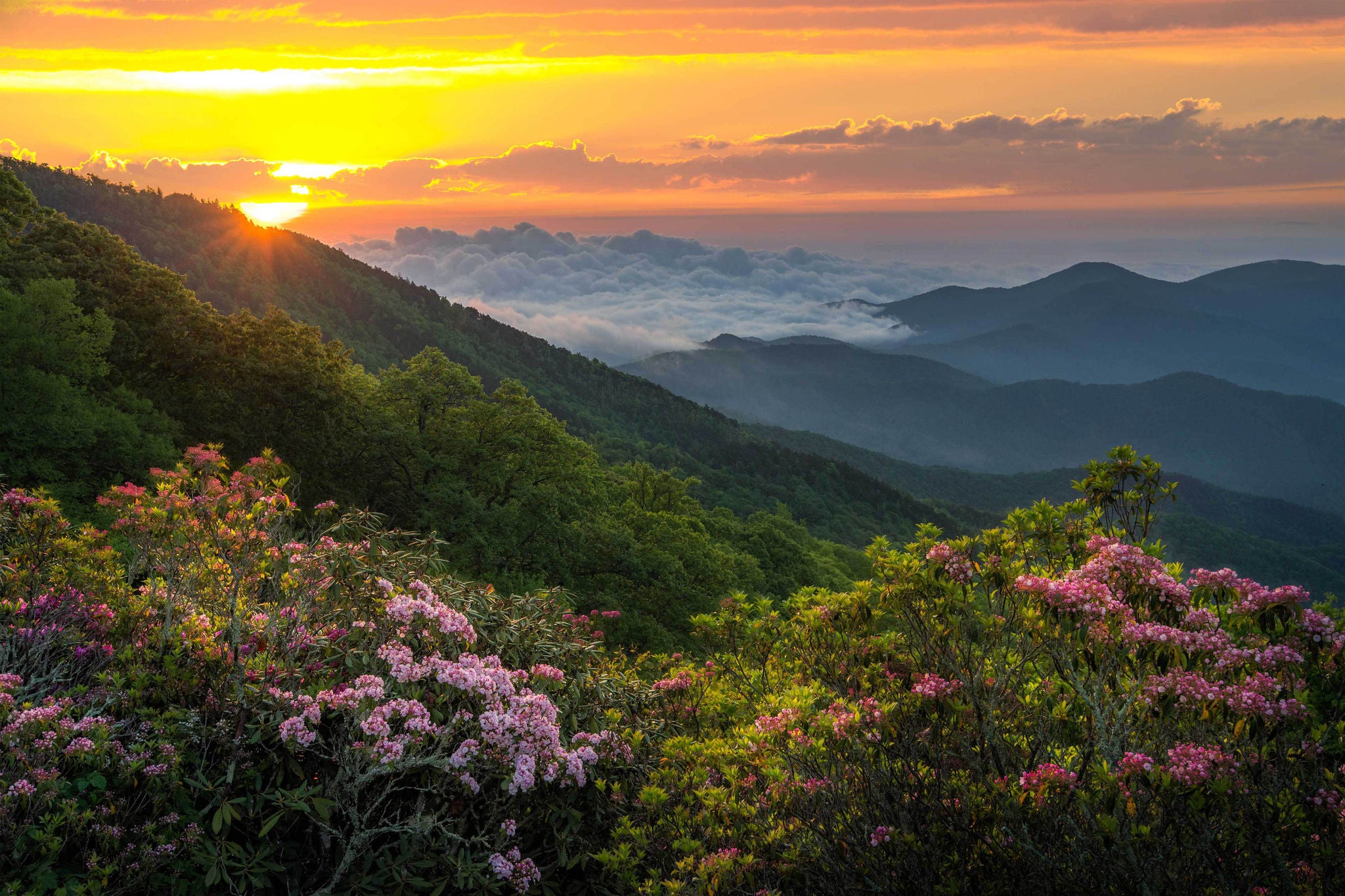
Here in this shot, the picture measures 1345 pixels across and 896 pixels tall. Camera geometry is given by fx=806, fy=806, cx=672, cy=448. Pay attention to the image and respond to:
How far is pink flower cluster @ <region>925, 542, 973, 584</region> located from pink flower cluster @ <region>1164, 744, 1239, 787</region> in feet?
6.64

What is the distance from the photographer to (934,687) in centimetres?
712

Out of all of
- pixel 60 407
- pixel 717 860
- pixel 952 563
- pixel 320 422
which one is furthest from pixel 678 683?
pixel 320 422

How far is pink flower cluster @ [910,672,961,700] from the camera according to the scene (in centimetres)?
710

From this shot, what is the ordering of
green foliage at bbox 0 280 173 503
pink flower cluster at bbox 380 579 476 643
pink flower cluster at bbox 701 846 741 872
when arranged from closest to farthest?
pink flower cluster at bbox 701 846 741 872 < pink flower cluster at bbox 380 579 476 643 < green foliage at bbox 0 280 173 503

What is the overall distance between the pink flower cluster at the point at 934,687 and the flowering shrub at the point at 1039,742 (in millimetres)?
23

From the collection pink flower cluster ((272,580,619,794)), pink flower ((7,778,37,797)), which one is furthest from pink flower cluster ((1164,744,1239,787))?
pink flower ((7,778,37,797))

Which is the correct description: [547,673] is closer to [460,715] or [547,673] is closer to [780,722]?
[460,715]

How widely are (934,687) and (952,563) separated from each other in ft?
3.64

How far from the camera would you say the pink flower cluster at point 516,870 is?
6852mm

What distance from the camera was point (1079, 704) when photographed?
7.16 metres

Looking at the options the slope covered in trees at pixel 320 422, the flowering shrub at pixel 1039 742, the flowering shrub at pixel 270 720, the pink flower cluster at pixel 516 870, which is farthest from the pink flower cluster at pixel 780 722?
the slope covered in trees at pixel 320 422

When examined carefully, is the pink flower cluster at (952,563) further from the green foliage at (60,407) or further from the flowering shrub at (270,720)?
the green foliage at (60,407)

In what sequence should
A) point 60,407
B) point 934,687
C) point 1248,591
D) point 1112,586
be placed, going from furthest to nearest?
point 60,407 → point 934,687 → point 1112,586 → point 1248,591

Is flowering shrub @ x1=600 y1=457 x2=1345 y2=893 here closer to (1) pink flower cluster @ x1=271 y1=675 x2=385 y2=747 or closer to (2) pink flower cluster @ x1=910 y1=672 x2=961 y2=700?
(2) pink flower cluster @ x1=910 y1=672 x2=961 y2=700
